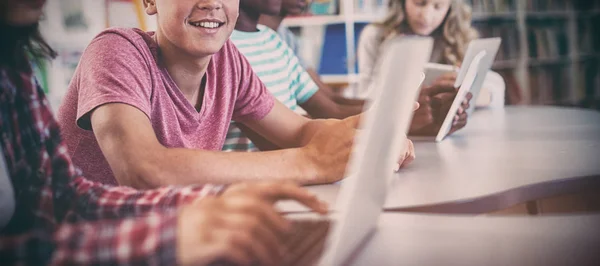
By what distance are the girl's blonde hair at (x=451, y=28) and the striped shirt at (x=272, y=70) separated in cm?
95

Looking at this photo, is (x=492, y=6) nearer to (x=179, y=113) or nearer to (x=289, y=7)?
(x=289, y=7)

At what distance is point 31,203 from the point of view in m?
0.78

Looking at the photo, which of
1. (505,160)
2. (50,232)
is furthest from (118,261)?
A: (505,160)

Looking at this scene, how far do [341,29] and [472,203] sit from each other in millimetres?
3439

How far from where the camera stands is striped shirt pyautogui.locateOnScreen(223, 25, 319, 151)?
1628 mm

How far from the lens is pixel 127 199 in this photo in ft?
2.50

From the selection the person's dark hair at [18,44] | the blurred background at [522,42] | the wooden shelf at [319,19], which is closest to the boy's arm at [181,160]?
the person's dark hair at [18,44]

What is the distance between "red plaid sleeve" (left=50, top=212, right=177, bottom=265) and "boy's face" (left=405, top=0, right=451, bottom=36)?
2529 mm

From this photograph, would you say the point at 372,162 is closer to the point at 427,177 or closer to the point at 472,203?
the point at 472,203

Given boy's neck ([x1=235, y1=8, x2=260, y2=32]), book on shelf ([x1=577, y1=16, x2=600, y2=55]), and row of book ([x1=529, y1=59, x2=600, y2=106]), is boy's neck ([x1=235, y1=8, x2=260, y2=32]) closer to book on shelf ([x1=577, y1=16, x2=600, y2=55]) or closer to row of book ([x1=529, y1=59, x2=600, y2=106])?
row of book ([x1=529, y1=59, x2=600, y2=106])

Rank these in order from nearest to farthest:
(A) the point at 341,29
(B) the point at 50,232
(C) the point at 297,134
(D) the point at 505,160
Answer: (B) the point at 50,232
(D) the point at 505,160
(C) the point at 297,134
(A) the point at 341,29

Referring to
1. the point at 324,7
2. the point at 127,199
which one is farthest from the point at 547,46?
the point at 127,199

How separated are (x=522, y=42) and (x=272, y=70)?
11.5 ft

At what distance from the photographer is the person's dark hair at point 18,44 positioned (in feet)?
2.55
